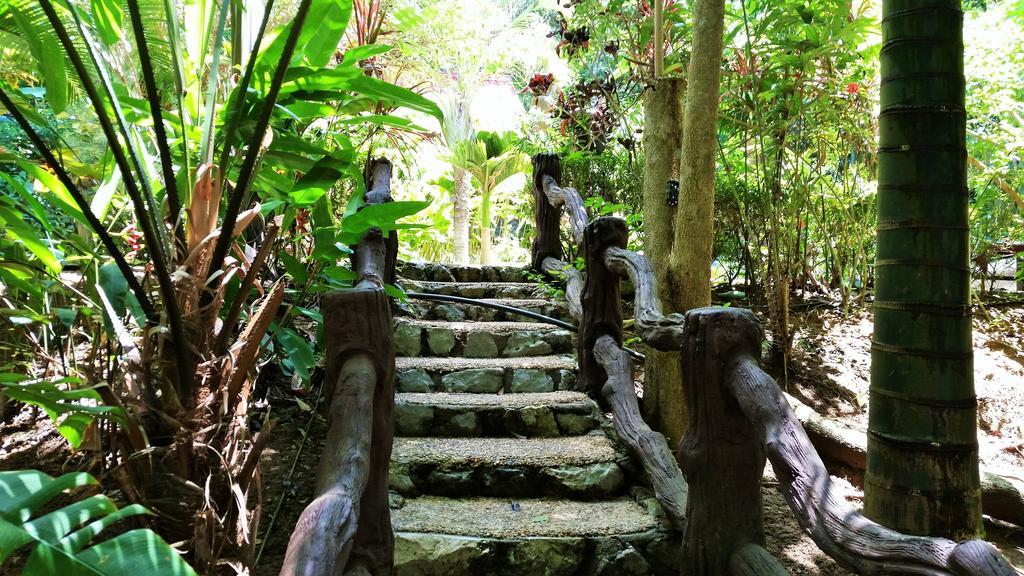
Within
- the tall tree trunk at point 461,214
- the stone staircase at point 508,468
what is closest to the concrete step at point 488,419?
the stone staircase at point 508,468

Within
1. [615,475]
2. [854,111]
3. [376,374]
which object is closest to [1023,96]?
[854,111]

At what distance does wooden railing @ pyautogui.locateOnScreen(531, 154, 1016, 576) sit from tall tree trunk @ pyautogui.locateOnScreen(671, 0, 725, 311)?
215 mm

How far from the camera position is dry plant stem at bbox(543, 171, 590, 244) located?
4.04 m

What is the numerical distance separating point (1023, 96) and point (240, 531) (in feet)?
16.5

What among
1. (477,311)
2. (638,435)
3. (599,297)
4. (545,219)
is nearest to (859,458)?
(638,435)

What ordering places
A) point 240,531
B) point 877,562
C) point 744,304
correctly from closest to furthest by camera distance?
point 877,562 < point 240,531 < point 744,304

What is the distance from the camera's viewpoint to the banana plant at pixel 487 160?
9859mm

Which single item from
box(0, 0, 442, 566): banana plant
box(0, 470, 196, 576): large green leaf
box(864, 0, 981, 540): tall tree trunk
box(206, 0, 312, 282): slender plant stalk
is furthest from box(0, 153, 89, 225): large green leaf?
box(864, 0, 981, 540): tall tree trunk

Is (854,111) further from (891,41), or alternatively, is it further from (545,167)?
(891,41)

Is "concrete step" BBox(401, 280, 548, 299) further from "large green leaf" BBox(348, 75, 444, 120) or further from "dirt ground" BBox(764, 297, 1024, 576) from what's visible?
"large green leaf" BBox(348, 75, 444, 120)

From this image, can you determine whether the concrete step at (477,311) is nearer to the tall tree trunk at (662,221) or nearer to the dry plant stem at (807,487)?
the tall tree trunk at (662,221)

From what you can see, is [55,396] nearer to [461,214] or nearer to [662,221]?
[662,221]

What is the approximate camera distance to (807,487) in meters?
Answer: 1.37

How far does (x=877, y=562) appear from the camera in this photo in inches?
46.6
